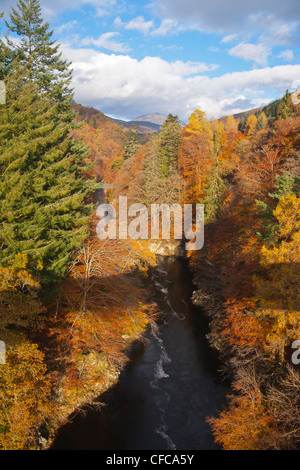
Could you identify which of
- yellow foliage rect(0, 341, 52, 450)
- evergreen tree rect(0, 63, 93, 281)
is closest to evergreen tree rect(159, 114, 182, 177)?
evergreen tree rect(0, 63, 93, 281)

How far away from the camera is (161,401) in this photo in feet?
52.7

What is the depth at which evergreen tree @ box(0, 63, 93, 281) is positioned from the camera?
12.5 m

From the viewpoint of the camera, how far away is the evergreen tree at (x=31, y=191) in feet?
41.0

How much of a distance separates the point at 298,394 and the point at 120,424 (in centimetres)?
926

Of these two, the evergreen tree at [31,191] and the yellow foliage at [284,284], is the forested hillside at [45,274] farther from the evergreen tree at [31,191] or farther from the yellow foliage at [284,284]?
the yellow foliage at [284,284]

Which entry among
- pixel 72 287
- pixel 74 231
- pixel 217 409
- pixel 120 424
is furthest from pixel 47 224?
pixel 217 409

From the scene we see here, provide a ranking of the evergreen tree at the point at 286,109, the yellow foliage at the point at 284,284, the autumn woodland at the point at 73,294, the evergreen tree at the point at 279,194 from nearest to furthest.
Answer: the autumn woodland at the point at 73,294
the yellow foliage at the point at 284,284
the evergreen tree at the point at 279,194
the evergreen tree at the point at 286,109

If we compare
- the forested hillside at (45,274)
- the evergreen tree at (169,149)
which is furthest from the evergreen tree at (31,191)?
the evergreen tree at (169,149)

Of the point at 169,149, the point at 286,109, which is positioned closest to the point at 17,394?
the point at 169,149

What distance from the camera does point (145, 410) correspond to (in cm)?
1551

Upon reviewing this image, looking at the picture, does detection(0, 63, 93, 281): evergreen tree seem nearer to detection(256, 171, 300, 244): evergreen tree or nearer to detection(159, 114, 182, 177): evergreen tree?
detection(256, 171, 300, 244): evergreen tree

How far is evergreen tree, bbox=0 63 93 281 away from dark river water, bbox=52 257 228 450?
27.1 feet

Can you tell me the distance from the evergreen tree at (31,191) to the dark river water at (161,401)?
8.25 metres
